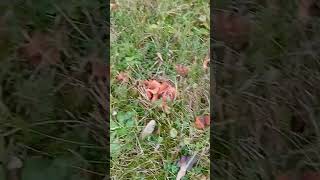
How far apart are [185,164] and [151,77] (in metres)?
0.22

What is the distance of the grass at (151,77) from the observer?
1.58m

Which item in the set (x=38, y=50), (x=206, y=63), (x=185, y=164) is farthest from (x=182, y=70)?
(x=38, y=50)

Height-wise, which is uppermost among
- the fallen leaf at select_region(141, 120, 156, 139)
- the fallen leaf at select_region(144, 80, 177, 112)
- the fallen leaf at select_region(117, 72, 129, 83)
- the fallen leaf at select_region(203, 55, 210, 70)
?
the fallen leaf at select_region(203, 55, 210, 70)

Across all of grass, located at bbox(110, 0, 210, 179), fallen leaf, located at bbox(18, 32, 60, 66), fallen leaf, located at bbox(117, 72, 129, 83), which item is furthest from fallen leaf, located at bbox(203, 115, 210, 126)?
fallen leaf, located at bbox(18, 32, 60, 66)

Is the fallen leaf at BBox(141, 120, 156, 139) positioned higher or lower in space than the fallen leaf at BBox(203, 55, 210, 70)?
lower

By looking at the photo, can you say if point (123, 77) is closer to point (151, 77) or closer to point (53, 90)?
point (151, 77)

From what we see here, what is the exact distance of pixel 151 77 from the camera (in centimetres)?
158

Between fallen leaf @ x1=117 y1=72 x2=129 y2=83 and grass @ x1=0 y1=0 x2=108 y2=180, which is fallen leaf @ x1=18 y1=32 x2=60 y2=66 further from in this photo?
Result: fallen leaf @ x1=117 y1=72 x2=129 y2=83

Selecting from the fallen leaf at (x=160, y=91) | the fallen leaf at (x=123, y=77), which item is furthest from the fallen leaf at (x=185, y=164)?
the fallen leaf at (x=123, y=77)

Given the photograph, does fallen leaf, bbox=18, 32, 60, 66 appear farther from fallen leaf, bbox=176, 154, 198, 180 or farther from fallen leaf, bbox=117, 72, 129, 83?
fallen leaf, bbox=176, 154, 198, 180

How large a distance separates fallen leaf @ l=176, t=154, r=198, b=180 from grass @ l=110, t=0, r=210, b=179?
12 mm

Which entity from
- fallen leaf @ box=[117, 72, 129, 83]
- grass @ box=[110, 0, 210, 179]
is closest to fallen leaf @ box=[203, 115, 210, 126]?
grass @ box=[110, 0, 210, 179]

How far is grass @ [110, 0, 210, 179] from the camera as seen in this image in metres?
1.58

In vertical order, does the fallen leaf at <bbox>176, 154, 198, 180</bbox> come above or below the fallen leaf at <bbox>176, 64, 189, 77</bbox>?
below
